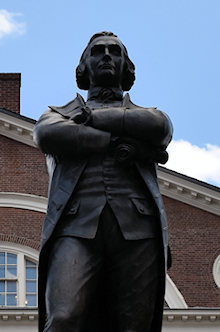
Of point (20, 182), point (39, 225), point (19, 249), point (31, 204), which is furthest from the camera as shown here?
point (20, 182)

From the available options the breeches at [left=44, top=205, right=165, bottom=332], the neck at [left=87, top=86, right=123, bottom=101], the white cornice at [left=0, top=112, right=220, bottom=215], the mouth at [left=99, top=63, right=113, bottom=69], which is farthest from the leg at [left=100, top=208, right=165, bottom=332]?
the white cornice at [left=0, top=112, right=220, bottom=215]

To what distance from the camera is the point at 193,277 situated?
1316 inches

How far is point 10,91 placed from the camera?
3741 cm

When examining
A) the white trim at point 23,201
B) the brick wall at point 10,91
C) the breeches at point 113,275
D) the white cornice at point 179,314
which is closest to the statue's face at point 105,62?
the breeches at point 113,275

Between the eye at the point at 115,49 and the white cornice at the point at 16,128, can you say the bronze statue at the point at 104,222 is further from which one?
the white cornice at the point at 16,128

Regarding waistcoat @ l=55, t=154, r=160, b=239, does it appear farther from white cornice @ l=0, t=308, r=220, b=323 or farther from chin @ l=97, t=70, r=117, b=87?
white cornice @ l=0, t=308, r=220, b=323

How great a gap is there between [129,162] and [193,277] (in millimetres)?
27488

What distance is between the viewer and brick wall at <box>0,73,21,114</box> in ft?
122

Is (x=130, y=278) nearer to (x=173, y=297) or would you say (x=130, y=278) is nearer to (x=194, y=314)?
(x=194, y=314)

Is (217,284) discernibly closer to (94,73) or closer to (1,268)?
(1,268)

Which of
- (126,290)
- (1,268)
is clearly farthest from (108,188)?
(1,268)

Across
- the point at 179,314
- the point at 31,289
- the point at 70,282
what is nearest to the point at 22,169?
the point at 31,289

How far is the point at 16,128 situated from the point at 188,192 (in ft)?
19.2

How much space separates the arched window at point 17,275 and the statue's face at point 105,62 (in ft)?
85.8
